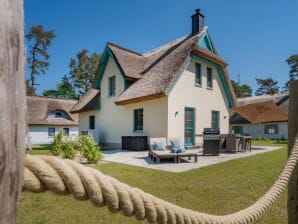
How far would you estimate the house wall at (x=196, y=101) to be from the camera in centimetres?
1297

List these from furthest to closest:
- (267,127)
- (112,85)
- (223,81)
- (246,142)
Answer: (267,127) → (223,81) → (112,85) → (246,142)

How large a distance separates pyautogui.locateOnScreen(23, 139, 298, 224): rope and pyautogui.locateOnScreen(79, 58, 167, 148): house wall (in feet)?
37.7

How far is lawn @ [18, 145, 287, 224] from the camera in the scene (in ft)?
11.7

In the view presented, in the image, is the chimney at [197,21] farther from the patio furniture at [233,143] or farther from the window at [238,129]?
the window at [238,129]

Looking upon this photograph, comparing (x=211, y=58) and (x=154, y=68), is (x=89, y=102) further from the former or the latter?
(x=211, y=58)

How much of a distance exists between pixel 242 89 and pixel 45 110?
56.0 meters

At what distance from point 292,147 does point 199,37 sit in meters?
14.0

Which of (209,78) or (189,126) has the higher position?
(209,78)

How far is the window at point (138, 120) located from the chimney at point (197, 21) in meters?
7.73

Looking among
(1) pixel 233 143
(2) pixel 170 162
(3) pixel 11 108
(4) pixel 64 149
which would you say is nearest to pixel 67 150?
(4) pixel 64 149

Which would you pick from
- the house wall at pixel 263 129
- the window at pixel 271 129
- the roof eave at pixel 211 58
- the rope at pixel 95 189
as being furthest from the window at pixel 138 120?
the window at pixel 271 129

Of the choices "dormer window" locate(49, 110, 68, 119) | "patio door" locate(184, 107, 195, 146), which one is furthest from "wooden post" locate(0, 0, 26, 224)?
"dormer window" locate(49, 110, 68, 119)

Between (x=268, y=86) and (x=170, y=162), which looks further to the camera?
(x=268, y=86)

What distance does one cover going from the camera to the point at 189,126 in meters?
14.2
